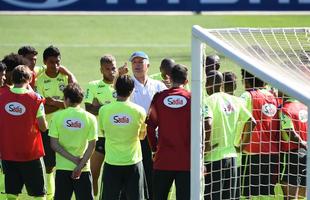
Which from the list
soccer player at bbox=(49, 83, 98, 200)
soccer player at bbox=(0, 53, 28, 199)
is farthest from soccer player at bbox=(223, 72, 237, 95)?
soccer player at bbox=(0, 53, 28, 199)

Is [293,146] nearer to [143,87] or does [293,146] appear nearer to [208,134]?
[208,134]

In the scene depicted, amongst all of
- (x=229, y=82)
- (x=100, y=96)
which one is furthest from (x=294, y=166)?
(x=100, y=96)

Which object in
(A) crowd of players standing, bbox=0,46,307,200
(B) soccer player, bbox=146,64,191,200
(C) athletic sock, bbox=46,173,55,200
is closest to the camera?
(A) crowd of players standing, bbox=0,46,307,200

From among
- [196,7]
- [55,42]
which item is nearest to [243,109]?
[196,7]

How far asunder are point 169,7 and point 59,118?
4.77 m

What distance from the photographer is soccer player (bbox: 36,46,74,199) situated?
1059cm

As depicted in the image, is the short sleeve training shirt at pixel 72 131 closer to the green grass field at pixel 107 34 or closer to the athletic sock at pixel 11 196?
the athletic sock at pixel 11 196

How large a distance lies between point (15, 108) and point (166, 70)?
1.93m

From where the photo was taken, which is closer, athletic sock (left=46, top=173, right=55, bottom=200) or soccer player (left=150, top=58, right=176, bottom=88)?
soccer player (left=150, top=58, right=176, bottom=88)

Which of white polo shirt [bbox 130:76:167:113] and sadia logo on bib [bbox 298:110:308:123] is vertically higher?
white polo shirt [bbox 130:76:167:113]

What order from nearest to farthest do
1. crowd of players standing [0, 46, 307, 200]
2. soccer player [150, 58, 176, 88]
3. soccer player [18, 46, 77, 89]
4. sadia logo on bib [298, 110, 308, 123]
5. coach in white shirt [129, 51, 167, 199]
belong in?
crowd of players standing [0, 46, 307, 200]
sadia logo on bib [298, 110, 308, 123]
coach in white shirt [129, 51, 167, 199]
soccer player [150, 58, 176, 88]
soccer player [18, 46, 77, 89]

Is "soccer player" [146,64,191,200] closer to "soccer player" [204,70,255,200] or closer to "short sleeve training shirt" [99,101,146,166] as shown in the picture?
"short sleeve training shirt" [99,101,146,166]

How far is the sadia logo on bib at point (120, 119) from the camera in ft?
29.6

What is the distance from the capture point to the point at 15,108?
927cm
